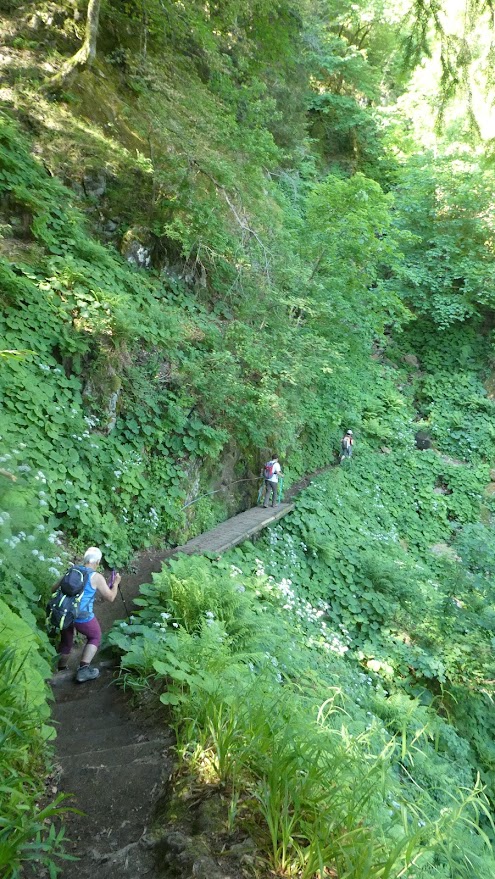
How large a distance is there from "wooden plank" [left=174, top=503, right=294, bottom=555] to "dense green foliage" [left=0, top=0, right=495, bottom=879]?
0.30 meters

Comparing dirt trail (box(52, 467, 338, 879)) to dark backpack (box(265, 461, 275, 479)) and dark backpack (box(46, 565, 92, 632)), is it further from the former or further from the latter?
dark backpack (box(265, 461, 275, 479))

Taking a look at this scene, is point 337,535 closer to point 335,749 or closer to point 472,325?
point 335,749

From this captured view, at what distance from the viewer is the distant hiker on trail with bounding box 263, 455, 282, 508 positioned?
9.40 m

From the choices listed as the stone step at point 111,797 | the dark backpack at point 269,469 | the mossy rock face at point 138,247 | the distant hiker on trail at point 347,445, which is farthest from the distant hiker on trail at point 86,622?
the distant hiker on trail at point 347,445

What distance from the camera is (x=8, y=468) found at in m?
4.43

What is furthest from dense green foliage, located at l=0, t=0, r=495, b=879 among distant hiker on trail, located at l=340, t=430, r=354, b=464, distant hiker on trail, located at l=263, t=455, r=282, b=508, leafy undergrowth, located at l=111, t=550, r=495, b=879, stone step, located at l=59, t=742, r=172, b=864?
distant hiker on trail, located at l=340, t=430, r=354, b=464

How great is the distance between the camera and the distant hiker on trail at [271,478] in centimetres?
940

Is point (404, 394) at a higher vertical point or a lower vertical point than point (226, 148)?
lower

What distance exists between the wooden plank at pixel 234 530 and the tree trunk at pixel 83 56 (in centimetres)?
770

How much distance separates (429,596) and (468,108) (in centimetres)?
691

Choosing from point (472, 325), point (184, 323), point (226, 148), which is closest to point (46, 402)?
point (184, 323)

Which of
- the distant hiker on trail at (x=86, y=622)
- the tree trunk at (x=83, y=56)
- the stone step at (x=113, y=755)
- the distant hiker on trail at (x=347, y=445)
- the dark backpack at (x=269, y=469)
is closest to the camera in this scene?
the stone step at (x=113, y=755)

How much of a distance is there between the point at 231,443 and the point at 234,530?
5.94 feet

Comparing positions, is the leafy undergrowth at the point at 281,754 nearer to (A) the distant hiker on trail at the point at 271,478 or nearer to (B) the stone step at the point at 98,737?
(B) the stone step at the point at 98,737
